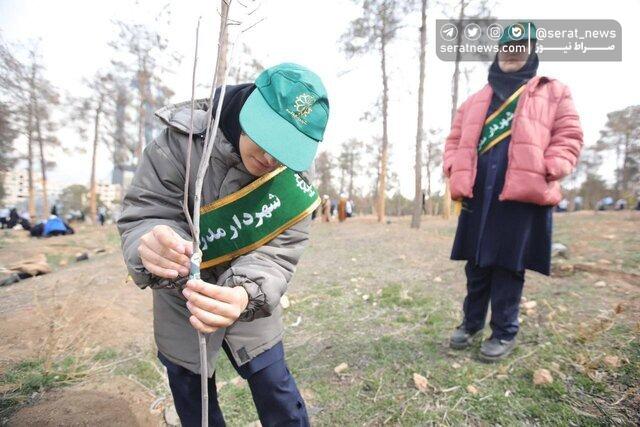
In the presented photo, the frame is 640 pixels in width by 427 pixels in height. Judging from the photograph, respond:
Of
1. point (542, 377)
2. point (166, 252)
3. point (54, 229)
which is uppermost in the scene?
point (166, 252)

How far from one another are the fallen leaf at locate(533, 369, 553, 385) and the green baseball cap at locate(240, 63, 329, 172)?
185 centimetres

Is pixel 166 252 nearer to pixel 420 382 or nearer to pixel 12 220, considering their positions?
pixel 420 382

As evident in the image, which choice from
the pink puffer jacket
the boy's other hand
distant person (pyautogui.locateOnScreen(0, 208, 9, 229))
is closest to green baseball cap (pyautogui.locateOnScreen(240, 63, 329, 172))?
the boy's other hand

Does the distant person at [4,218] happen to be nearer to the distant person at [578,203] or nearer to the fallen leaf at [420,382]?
the fallen leaf at [420,382]

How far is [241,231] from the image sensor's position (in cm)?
133

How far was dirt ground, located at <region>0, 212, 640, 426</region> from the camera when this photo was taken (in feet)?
5.82

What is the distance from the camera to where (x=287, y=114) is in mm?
1083

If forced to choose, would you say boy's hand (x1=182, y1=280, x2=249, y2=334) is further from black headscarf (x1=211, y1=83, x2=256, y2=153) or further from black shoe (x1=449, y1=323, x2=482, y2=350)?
black shoe (x1=449, y1=323, x2=482, y2=350)

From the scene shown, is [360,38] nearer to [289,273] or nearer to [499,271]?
[499,271]

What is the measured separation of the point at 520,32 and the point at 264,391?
7.57ft

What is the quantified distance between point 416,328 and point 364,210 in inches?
1672

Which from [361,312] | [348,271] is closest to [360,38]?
[348,271]

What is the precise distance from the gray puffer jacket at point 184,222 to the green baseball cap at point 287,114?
223mm

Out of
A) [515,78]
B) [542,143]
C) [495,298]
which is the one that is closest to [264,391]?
[495,298]
